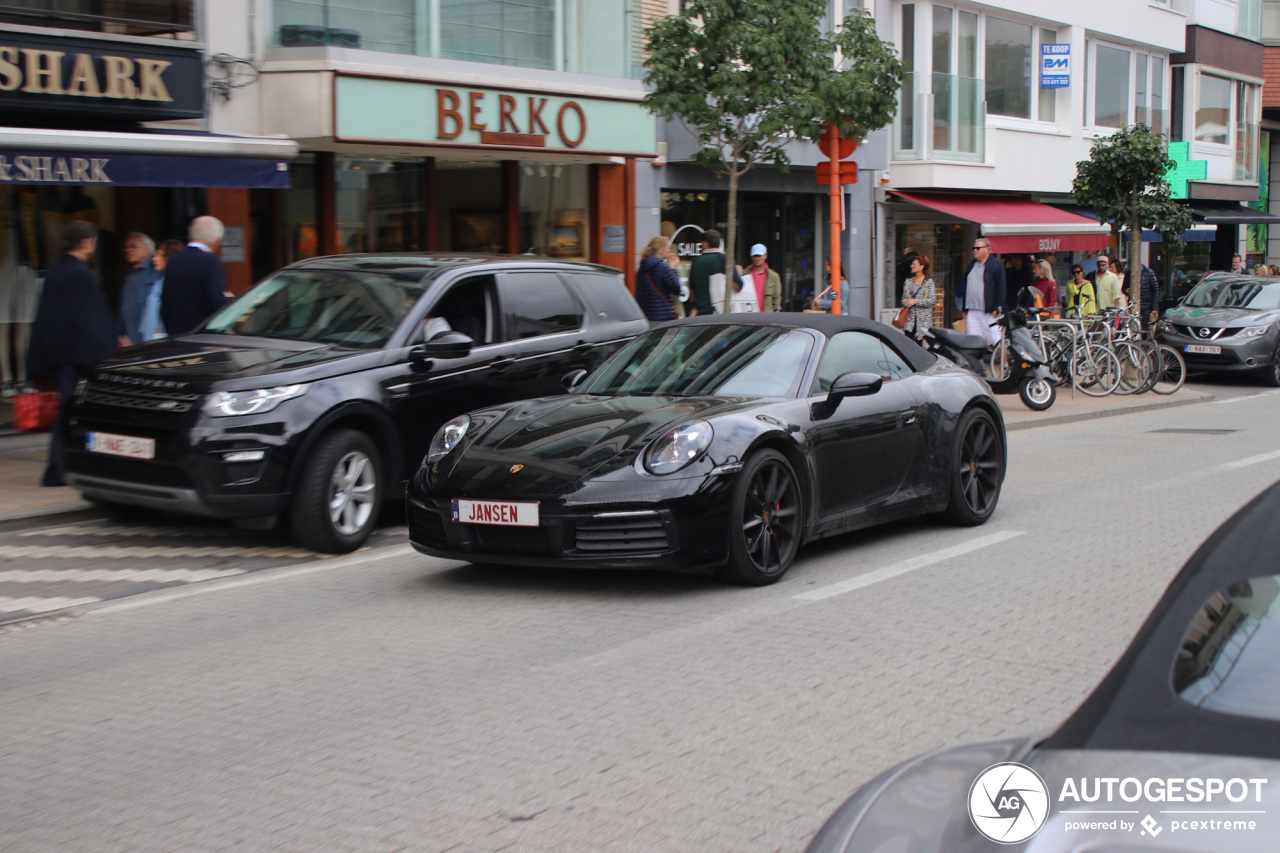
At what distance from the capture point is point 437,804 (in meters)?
3.99

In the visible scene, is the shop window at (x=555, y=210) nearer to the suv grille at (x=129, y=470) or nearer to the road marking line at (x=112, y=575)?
the suv grille at (x=129, y=470)

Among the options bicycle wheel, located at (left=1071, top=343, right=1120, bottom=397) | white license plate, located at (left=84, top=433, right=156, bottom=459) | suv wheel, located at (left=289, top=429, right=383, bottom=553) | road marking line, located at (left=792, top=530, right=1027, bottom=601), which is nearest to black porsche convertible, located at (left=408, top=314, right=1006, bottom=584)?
road marking line, located at (left=792, top=530, right=1027, bottom=601)

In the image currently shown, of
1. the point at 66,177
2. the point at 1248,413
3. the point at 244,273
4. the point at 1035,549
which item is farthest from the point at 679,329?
the point at 1248,413

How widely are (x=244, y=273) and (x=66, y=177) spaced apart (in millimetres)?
3456

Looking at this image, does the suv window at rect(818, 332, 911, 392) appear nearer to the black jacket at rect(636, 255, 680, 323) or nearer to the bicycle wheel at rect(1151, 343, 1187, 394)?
the black jacket at rect(636, 255, 680, 323)

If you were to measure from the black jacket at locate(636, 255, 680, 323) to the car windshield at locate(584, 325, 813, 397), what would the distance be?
7.10 meters

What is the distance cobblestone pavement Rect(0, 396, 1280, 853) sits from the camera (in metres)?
3.93

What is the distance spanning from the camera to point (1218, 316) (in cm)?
2233

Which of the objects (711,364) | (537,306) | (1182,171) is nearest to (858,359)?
(711,364)

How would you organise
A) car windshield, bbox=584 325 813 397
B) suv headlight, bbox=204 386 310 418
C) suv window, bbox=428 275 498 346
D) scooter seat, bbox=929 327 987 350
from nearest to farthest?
car windshield, bbox=584 325 813 397, suv headlight, bbox=204 386 310 418, suv window, bbox=428 275 498 346, scooter seat, bbox=929 327 987 350

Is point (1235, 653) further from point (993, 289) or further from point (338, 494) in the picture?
point (993, 289)

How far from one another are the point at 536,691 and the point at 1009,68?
27351mm

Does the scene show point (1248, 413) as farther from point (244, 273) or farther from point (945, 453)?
point (244, 273)

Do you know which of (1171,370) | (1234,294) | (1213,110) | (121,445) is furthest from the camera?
(1213,110)
